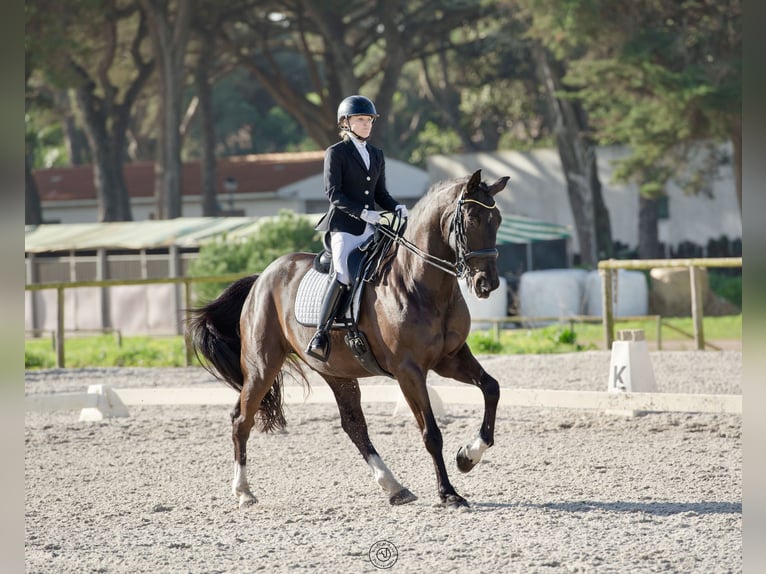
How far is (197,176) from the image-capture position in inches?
1635

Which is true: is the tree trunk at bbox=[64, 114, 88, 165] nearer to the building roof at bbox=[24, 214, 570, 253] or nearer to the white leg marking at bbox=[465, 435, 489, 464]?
the building roof at bbox=[24, 214, 570, 253]

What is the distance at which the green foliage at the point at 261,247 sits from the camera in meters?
21.5

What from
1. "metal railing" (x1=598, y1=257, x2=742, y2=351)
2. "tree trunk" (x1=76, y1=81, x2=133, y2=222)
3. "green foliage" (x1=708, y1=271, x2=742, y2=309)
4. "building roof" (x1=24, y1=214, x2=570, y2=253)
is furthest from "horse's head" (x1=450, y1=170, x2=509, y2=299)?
"tree trunk" (x1=76, y1=81, x2=133, y2=222)

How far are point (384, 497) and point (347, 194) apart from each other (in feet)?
5.36

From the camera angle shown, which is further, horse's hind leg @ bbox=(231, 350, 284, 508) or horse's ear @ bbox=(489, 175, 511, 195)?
horse's hind leg @ bbox=(231, 350, 284, 508)

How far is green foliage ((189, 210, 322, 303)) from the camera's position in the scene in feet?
70.4

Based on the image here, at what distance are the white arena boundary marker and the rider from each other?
83.8 inches

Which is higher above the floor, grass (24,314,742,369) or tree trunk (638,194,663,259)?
tree trunk (638,194,663,259)

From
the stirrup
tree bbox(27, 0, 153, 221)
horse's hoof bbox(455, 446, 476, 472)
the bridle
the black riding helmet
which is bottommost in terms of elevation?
horse's hoof bbox(455, 446, 476, 472)

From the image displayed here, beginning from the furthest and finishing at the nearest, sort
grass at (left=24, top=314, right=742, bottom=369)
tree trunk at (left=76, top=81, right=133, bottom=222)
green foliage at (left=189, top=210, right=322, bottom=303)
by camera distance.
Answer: tree trunk at (left=76, top=81, right=133, bottom=222), green foliage at (left=189, top=210, right=322, bottom=303), grass at (left=24, top=314, right=742, bottom=369)

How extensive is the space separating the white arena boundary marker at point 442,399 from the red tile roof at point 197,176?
27531 mm

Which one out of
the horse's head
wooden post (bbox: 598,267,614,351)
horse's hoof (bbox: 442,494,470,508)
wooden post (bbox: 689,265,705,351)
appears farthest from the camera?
wooden post (bbox: 598,267,614,351)
